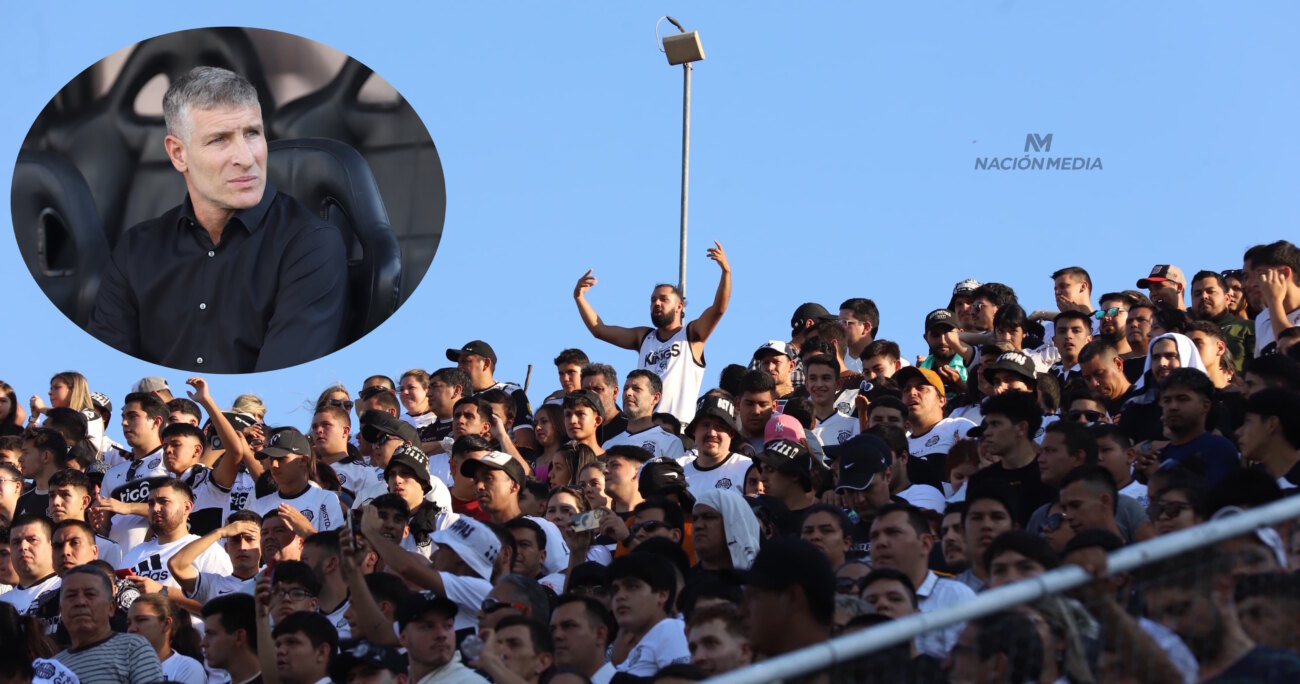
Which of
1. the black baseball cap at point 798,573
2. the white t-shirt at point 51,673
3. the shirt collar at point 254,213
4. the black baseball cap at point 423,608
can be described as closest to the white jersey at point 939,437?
the black baseball cap at point 423,608

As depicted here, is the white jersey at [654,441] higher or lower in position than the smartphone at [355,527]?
higher

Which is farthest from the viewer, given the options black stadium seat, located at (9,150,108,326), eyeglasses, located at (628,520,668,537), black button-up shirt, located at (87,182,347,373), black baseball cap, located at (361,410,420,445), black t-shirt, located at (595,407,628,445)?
black stadium seat, located at (9,150,108,326)

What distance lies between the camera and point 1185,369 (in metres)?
9.19

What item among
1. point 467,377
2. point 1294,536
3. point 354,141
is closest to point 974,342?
point 467,377

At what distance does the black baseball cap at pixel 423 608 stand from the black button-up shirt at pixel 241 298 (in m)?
7.53

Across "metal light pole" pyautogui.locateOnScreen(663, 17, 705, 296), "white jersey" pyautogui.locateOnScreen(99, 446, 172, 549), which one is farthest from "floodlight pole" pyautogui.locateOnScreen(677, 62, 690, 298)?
"white jersey" pyautogui.locateOnScreen(99, 446, 172, 549)

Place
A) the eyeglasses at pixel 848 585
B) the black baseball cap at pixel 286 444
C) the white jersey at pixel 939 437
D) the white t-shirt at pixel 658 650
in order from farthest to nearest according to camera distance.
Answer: the black baseball cap at pixel 286 444, the white jersey at pixel 939 437, the white t-shirt at pixel 658 650, the eyeglasses at pixel 848 585

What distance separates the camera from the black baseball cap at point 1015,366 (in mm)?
11234

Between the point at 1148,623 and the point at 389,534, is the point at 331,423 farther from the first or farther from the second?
the point at 1148,623

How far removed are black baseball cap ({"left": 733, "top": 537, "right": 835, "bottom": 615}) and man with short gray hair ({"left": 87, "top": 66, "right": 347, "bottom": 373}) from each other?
10.1m

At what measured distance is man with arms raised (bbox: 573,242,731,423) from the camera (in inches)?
548

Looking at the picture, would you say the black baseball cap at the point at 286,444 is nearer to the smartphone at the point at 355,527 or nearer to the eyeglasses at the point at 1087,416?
the smartphone at the point at 355,527

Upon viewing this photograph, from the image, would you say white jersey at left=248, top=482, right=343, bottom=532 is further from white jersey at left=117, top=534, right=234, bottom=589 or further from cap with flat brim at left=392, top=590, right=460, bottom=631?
cap with flat brim at left=392, top=590, right=460, bottom=631

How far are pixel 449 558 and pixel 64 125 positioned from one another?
841 cm
